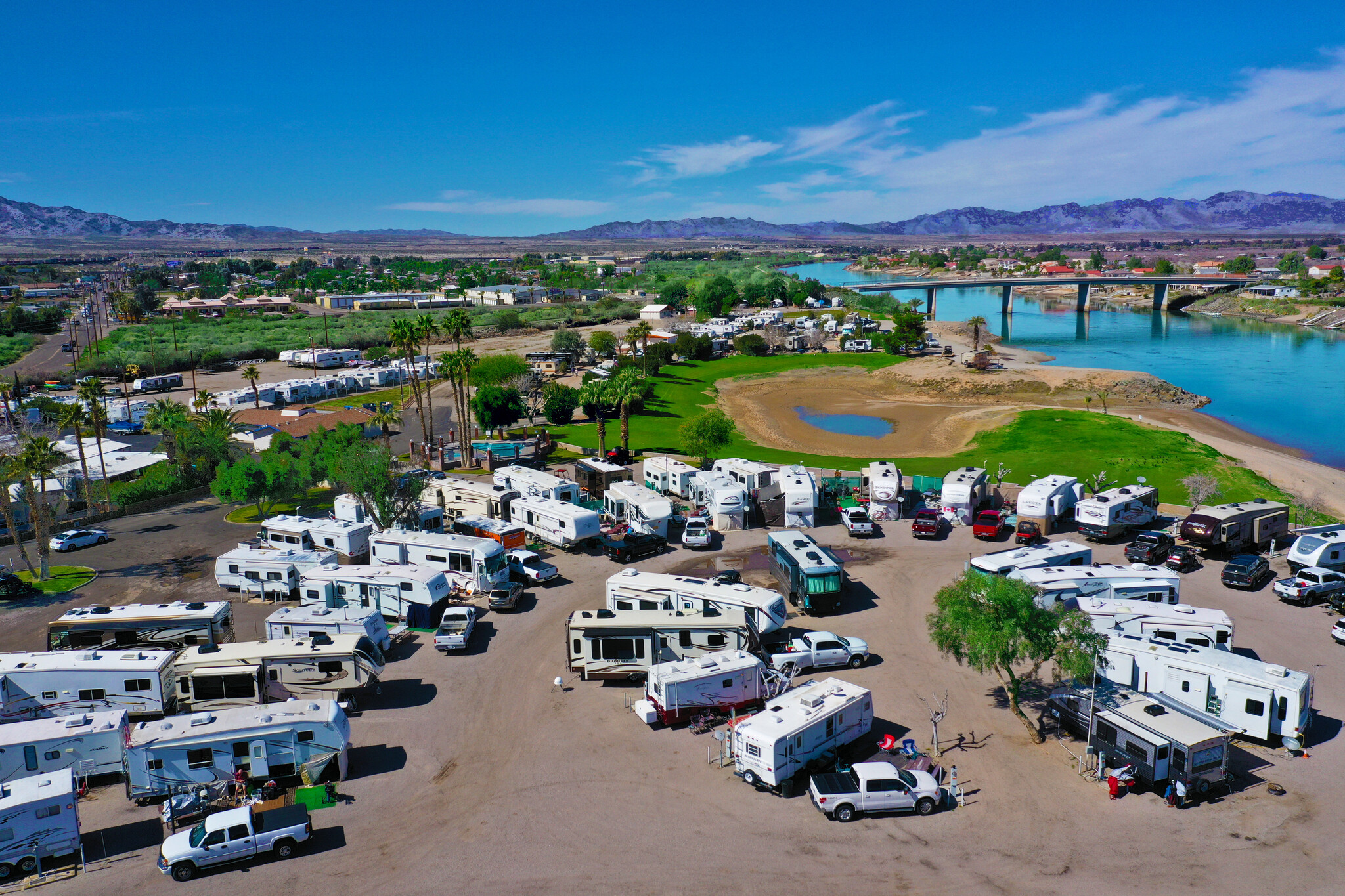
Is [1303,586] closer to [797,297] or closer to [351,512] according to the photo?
[351,512]

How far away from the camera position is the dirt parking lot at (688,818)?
608 inches

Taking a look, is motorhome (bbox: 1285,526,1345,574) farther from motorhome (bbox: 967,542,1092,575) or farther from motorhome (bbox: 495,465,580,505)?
motorhome (bbox: 495,465,580,505)

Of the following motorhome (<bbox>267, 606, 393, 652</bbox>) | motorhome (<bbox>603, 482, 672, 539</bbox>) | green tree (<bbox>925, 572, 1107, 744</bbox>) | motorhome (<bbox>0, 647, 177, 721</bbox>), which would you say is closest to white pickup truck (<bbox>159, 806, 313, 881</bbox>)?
motorhome (<bbox>0, 647, 177, 721</bbox>)

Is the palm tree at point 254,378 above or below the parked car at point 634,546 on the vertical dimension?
above

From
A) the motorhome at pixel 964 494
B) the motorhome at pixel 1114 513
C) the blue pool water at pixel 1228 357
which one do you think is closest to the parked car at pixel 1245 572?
the motorhome at pixel 1114 513

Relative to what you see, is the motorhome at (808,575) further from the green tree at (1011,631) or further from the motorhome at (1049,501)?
the motorhome at (1049,501)

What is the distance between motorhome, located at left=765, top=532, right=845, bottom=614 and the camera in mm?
26891

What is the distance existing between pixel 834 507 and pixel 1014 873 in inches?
919

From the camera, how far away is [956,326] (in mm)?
136500

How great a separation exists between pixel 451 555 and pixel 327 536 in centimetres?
652

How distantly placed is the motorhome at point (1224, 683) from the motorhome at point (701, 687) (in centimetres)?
883

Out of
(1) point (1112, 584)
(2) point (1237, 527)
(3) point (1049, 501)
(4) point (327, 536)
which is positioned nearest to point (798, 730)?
(1) point (1112, 584)

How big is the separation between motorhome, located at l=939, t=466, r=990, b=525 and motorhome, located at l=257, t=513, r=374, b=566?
24.2m

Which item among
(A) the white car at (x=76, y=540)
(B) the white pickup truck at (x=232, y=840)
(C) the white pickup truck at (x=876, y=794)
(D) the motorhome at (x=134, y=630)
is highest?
(D) the motorhome at (x=134, y=630)
